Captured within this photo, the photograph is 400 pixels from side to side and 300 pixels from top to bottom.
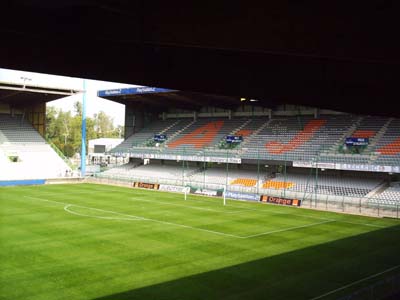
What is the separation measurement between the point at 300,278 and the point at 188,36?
1294 cm

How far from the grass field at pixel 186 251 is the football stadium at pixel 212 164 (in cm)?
12

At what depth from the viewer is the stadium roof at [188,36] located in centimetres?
621

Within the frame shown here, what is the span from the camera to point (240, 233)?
85.8 feet

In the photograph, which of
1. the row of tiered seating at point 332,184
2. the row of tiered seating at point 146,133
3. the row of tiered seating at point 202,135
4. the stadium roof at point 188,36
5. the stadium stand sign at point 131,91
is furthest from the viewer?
the row of tiered seating at point 146,133

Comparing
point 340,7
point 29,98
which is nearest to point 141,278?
point 340,7

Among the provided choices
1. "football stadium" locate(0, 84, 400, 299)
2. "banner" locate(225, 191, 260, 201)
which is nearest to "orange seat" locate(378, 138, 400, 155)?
"football stadium" locate(0, 84, 400, 299)

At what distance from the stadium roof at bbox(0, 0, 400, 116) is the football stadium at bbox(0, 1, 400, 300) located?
0.03 m

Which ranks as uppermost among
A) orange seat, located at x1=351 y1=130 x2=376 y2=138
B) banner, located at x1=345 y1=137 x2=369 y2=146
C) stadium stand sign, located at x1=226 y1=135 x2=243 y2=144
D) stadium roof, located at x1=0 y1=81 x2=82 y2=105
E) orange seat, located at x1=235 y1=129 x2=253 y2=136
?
stadium roof, located at x1=0 y1=81 x2=82 y2=105

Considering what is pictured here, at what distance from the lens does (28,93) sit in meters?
55.6

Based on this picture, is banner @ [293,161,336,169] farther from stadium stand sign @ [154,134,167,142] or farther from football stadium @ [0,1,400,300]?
stadium stand sign @ [154,134,167,142]

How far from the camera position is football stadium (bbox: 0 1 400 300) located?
707 centimetres

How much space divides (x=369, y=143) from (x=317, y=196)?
8.13m

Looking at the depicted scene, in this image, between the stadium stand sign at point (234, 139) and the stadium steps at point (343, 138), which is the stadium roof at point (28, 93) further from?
the stadium steps at point (343, 138)

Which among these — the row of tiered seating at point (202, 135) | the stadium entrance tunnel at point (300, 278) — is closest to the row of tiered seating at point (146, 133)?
the row of tiered seating at point (202, 135)
